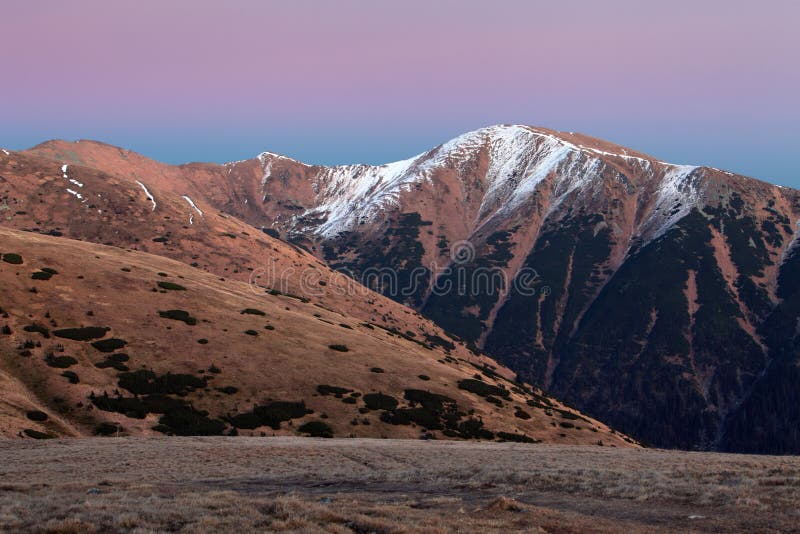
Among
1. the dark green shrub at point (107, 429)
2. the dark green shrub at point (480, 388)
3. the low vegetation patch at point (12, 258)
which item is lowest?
the dark green shrub at point (480, 388)

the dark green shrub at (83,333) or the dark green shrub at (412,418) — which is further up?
the dark green shrub at (83,333)

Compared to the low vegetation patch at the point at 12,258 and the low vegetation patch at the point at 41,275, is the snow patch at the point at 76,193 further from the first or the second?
the low vegetation patch at the point at 41,275

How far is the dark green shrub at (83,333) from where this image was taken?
64812 millimetres

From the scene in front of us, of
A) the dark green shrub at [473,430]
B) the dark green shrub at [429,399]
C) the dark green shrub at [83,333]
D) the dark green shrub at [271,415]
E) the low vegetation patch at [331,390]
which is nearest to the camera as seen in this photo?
the dark green shrub at [271,415]

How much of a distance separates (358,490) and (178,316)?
57.7 m

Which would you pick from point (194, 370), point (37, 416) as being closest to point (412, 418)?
point (194, 370)

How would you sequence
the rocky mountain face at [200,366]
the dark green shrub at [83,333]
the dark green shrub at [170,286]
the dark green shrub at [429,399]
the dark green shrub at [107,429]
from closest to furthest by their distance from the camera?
the dark green shrub at [107,429] → the rocky mountain face at [200,366] → the dark green shrub at [83,333] → the dark green shrub at [429,399] → the dark green shrub at [170,286]

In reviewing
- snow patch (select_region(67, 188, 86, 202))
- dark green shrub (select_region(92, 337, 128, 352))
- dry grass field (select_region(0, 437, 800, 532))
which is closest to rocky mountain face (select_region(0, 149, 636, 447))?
dark green shrub (select_region(92, 337, 128, 352))

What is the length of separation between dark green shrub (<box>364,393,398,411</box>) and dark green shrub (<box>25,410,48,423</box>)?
103 ft

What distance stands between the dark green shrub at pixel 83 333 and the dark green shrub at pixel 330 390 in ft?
82.8

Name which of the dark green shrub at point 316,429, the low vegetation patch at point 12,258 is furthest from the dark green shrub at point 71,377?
the low vegetation patch at point 12,258

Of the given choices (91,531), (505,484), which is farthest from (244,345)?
(91,531)

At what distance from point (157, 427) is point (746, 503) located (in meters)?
47.9

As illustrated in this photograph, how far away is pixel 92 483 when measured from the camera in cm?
2631
